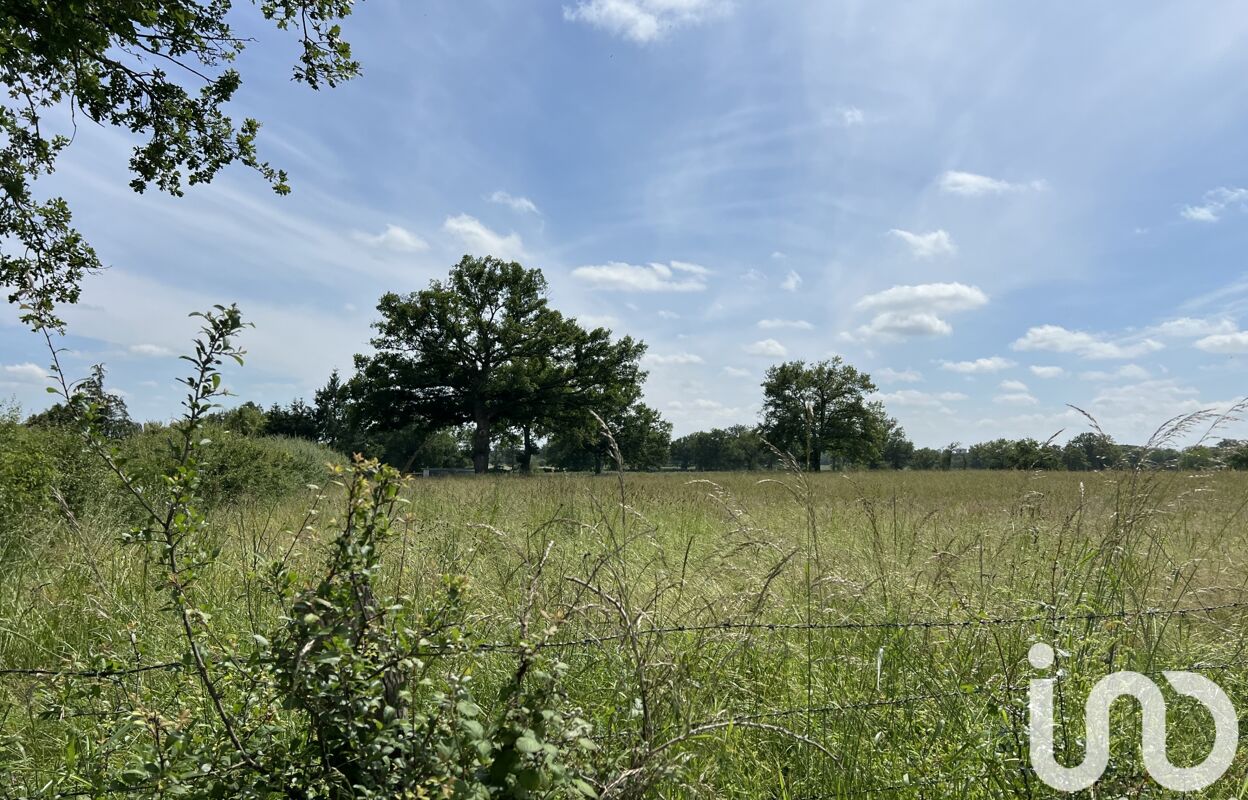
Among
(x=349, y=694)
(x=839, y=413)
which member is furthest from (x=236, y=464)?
(x=839, y=413)

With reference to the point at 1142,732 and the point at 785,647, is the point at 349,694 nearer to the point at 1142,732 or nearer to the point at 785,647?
the point at 785,647

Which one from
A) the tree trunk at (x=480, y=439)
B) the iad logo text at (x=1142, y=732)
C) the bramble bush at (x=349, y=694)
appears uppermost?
the tree trunk at (x=480, y=439)

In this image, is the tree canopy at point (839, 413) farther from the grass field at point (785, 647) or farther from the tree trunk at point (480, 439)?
the grass field at point (785, 647)

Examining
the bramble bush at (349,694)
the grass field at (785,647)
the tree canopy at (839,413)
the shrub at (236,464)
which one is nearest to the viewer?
the bramble bush at (349,694)

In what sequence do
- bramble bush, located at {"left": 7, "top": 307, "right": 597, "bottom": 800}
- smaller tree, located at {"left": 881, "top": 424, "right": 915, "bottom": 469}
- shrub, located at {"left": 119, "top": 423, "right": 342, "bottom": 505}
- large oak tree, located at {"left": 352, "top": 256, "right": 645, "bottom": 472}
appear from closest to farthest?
bramble bush, located at {"left": 7, "top": 307, "right": 597, "bottom": 800} < shrub, located at {"left": 119, "top": 423, "right": 342, "bottom": 505} < large oak tree, located at {"left": 352, "top": 256, "right": 645, "bottom": 472} < smaller tree, located at {"left": 881, "top": 424, "right": 915, "bottom": 469}

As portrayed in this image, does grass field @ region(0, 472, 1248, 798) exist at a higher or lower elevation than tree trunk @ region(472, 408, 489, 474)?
lower

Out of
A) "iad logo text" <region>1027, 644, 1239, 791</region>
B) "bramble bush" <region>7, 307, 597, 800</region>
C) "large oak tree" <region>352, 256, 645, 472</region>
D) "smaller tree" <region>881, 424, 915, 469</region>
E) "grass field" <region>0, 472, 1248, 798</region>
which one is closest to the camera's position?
"bramble bush" <region>7, 307, 597, 800</region>

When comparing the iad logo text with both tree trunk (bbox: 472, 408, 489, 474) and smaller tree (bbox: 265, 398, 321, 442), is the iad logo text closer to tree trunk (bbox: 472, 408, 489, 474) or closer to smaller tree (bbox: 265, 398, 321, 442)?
tree trunk (bbox: 472, 408, 489, 474)

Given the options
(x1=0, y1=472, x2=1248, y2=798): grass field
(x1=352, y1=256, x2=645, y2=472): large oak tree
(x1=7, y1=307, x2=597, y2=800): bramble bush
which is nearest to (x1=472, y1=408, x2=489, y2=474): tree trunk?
(x1=352, y1=256, x2=645, y2=472): large oak tree

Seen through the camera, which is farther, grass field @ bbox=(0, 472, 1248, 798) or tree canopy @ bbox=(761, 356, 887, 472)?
tree canopy @ bbox=(761, 356, 887, 472)

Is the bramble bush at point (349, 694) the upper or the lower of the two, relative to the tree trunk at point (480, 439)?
lower

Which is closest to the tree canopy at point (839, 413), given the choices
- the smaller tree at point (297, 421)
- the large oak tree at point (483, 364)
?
the large oak tree at point (483, 364)

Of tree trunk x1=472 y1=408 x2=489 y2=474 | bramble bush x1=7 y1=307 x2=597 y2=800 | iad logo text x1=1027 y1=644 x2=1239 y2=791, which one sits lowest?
iad logo text x1=1027 y1=644 x2=1239 y2=791

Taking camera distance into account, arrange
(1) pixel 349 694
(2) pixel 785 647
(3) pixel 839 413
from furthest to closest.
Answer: (3) pixel 839 413 → (2) pixel 785 647 → (1) pixel 349 694
